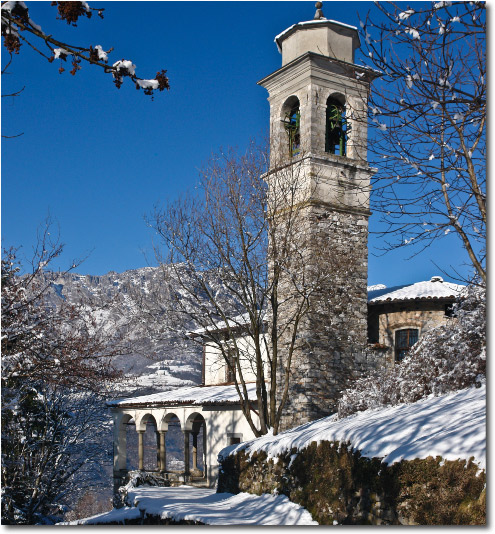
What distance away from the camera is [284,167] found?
56.4ft

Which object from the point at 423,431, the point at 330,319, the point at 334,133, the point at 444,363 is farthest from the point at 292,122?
the point at 423,431

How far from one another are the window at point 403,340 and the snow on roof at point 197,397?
4212 millimetres

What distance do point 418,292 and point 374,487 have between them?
1109 cm

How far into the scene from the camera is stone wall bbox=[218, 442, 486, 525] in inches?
284

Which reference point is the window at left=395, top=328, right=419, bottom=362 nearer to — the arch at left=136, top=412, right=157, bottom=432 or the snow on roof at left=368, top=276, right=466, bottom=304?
the snow on roof at left=368, top=276, right=466, bottom=304

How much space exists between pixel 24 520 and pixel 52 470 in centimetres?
255

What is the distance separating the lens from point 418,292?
1905 centimetres

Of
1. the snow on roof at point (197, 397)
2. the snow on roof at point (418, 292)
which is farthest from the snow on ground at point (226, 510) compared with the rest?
the snow on roof at point (418, 292)

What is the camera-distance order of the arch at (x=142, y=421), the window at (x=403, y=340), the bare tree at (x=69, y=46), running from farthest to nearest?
the arch at (x=142, y=421) < the window at (x=403, y=340) < the bare tree at (x=69, y=46)

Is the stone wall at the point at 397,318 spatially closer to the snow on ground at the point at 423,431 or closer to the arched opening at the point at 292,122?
the arched opening at the point at 292,122

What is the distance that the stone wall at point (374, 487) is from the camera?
721 centimetres

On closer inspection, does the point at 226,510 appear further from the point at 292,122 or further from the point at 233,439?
the point at 292,122

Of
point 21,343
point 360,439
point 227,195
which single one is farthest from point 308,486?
point 227,195

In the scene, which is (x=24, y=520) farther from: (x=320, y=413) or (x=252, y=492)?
(x=320, y=413)
